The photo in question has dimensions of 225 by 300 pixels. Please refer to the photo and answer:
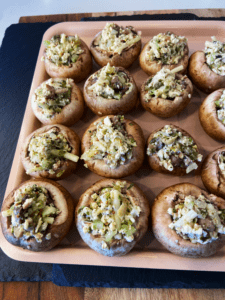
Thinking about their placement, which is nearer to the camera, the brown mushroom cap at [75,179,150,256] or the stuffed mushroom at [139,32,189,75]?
the brown mushroom cap at [75,179,150,256]

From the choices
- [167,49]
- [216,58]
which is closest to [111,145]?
[167,49]

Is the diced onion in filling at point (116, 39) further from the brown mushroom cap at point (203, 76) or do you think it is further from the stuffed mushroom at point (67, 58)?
the brown mushroom cap at point (203, 76)

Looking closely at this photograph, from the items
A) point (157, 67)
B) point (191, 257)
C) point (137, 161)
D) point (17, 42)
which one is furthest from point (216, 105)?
point (17, 42)

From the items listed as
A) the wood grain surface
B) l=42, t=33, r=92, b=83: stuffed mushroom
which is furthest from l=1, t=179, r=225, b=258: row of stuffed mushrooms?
l=42, t=33, r=92, b=83: stuffed mushroom

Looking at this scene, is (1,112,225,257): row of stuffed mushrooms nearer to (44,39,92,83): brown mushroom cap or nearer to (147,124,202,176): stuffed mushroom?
(147,124,202,176): stuffed mushroom

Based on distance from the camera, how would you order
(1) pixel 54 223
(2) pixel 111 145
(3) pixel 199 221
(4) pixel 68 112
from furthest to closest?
(4) pixel 68 112
(2) pixel 111 145
(1) pixel 54 223
(3) pixel 199 221

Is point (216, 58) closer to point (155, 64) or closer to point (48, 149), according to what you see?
point (155, 64)
